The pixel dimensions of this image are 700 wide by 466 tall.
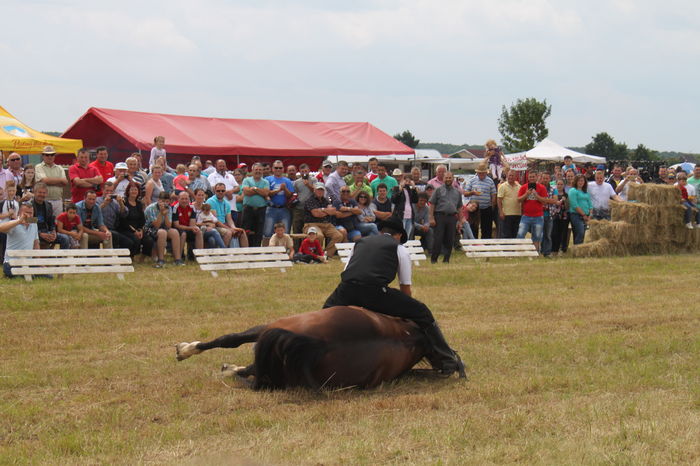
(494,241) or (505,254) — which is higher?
(494,241)

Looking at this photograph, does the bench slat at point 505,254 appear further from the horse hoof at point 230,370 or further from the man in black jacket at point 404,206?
the horse hoof at point 230,370

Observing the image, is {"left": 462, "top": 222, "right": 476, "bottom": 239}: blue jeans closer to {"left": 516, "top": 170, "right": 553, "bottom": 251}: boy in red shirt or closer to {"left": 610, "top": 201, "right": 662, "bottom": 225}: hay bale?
{"left": 516, "top": 170, "right": 553, "bottom": 251}: boy in red shirt

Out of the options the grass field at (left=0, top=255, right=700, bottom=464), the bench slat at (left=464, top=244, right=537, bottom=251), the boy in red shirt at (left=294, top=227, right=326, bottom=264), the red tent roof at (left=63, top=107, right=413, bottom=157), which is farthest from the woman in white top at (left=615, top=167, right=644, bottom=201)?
the red tent roof at (left=63, top=107, right=413, bottom=157)

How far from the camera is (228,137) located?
101ft

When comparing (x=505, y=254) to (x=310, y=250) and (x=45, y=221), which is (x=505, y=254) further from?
(x=45, y=221)

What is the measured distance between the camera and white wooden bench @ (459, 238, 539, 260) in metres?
18.6

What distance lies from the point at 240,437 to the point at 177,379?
1.90 m

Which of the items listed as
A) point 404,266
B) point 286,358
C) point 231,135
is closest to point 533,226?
point 404,266

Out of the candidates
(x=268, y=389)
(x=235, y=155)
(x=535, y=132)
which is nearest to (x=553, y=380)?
(x=268, y=389)

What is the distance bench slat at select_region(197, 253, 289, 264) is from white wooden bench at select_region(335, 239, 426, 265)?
127 centimetres

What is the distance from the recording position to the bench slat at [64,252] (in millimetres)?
13656

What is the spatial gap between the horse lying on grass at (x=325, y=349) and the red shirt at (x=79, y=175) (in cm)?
951

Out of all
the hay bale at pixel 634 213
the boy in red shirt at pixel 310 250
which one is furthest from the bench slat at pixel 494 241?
the boy in red shirt at pixel 310 250

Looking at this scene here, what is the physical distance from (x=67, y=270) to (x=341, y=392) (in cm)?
820
